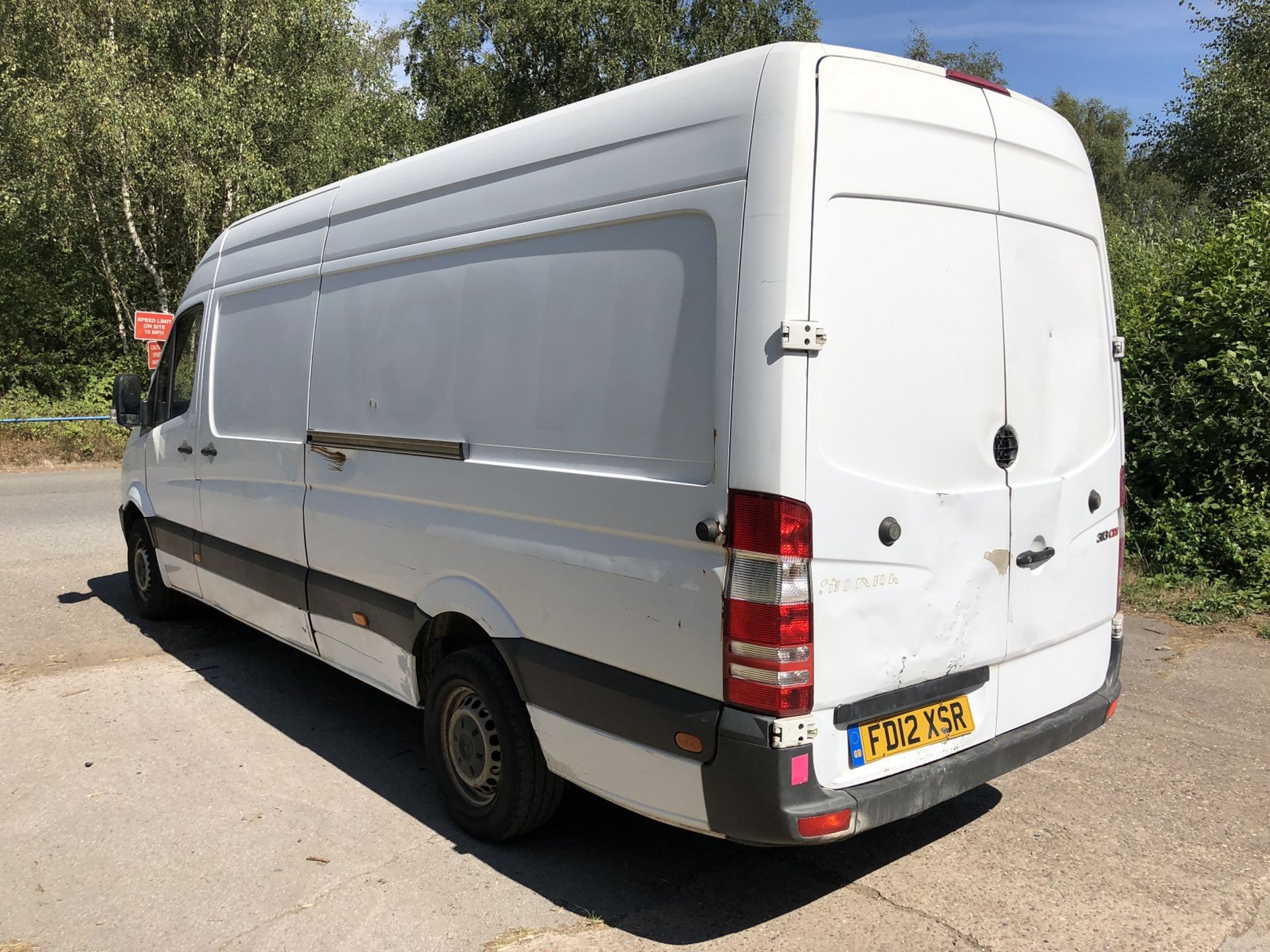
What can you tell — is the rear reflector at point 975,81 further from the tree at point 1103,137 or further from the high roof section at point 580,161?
the tree at point 1103,137

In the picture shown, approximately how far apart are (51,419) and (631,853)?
1775 cm

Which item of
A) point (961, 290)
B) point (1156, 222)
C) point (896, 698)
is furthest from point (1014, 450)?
point (1156, 222)

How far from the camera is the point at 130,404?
21.9ft

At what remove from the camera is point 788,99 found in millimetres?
2760

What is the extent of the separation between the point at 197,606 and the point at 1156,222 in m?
10.2

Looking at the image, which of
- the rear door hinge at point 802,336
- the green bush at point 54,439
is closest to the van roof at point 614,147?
the rear door hinge at point 802,336

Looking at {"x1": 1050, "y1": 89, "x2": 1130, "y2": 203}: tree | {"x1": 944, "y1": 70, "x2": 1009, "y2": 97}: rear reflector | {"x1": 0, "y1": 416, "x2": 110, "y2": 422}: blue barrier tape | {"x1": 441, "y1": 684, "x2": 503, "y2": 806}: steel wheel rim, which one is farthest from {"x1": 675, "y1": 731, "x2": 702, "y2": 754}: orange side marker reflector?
{"x1": 1050, "y1": 89, "x2": 1130, "y2": 203}: tree

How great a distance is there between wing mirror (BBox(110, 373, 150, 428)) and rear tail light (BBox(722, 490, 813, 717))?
17.3ft

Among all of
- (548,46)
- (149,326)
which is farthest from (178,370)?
(548,46)

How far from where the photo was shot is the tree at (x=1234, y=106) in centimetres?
1697

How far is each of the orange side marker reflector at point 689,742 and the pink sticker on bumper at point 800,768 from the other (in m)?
0.27

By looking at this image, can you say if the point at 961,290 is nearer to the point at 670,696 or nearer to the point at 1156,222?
the point at 670,696

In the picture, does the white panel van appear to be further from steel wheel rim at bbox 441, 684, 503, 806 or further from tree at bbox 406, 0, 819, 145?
tree at bbox 406, 0, 819, 145

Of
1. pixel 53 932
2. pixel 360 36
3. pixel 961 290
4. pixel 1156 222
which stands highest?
pixel 360 36
